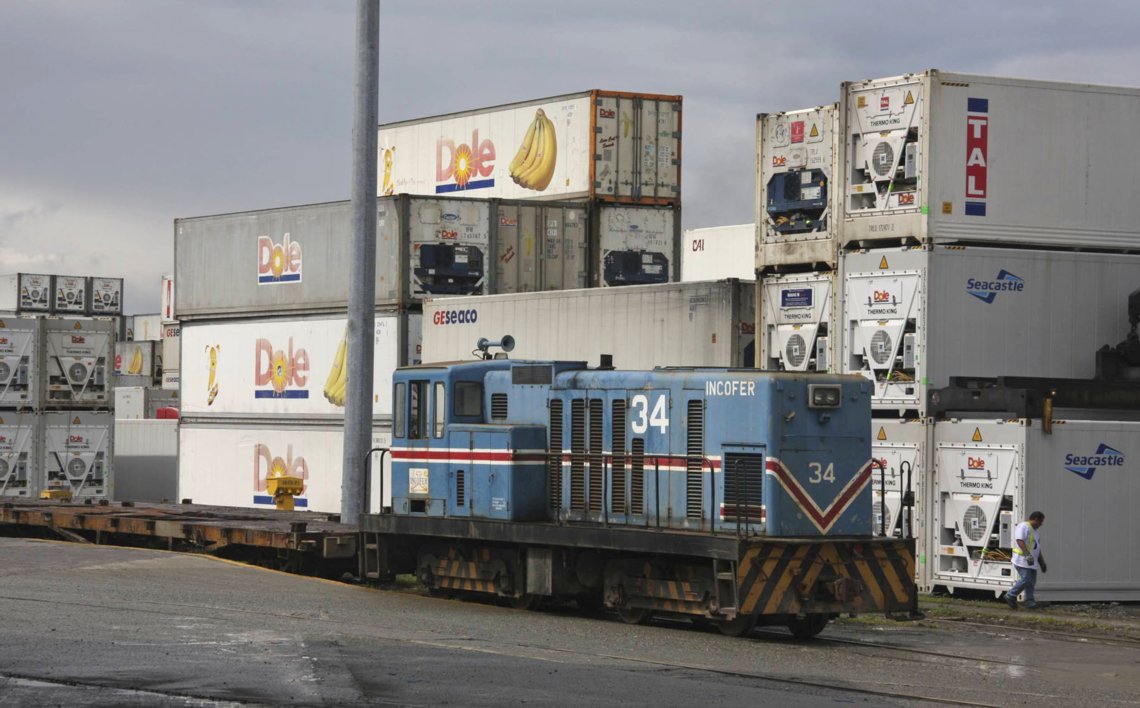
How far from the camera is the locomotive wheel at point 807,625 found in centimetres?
1487

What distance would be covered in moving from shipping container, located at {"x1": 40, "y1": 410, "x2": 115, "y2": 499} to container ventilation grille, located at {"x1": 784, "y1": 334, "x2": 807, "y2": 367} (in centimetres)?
1643

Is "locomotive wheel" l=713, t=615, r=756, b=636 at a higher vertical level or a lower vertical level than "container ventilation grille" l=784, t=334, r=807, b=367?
lower

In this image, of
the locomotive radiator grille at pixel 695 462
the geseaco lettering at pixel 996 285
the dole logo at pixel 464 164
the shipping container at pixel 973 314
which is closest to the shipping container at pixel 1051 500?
the shipping container at pixel 973 314

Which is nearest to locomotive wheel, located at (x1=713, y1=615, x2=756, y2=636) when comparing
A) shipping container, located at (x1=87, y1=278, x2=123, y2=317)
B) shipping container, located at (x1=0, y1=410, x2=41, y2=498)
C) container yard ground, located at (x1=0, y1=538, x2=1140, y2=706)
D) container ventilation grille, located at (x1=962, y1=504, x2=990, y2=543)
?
container yard ground, located at (x1=0, y1=538, x2=1140, y2=706)

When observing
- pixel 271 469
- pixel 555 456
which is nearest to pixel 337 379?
pixel 271 469

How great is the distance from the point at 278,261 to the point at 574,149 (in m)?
5.95

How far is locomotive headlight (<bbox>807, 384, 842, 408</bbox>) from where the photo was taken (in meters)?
14.6

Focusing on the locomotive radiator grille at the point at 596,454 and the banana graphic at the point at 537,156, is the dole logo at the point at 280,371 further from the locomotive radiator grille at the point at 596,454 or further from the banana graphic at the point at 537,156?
the locomotive radiator grille at the point at 596,454

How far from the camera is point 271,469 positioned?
92.9ft

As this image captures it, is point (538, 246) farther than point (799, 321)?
Yes

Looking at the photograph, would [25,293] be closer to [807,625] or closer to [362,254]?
[362,254]

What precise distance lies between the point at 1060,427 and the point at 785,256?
4.38 metres

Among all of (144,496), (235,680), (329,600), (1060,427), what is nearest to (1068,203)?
(1060,427)

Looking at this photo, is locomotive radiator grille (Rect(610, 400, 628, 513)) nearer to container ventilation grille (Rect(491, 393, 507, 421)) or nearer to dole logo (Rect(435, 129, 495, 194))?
container ventilation grille (Rect(491, 393, 507, 421))
